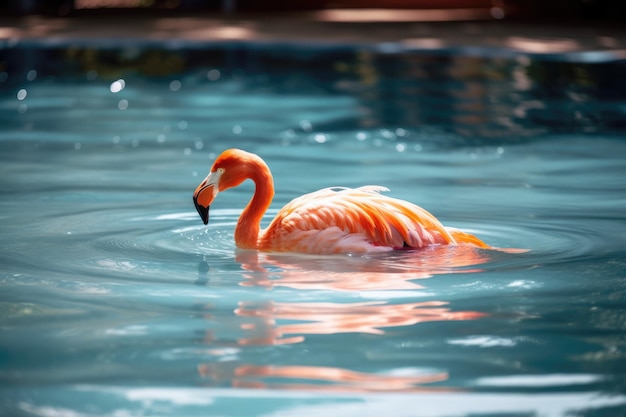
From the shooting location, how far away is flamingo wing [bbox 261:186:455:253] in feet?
17.4

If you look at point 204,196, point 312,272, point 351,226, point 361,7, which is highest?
point 204,196

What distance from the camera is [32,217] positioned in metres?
6.57

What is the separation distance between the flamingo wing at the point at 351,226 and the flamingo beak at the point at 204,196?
300 mm

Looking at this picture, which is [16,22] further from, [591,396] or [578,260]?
[591,396]

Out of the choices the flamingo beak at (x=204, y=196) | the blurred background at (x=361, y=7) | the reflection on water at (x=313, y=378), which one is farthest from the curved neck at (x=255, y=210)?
the blurred background at (x=361, y=7)

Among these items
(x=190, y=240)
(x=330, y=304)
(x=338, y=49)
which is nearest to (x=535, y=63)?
(x=338, y=49)

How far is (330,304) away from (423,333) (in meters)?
0.48

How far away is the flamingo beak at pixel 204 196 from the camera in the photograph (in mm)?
5383

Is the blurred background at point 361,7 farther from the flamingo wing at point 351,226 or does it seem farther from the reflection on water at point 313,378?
the reflection on water at point 313,378

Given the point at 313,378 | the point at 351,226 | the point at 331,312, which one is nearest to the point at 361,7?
the point at 351,226

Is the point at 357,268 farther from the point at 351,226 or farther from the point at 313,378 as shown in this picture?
the point at 313,378

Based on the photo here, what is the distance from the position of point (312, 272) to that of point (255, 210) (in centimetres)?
46

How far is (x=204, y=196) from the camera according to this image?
17.7 ft

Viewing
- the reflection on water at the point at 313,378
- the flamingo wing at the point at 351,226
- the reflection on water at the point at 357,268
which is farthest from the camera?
the flamingo wing at the point at 351,226
